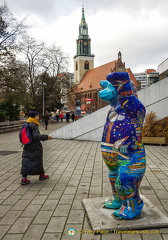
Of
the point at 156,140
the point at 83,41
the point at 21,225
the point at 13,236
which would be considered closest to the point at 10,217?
the point at 21,225

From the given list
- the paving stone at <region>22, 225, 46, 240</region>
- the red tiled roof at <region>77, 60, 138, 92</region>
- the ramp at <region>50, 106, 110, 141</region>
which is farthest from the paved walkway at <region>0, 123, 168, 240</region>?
the red tiled roof at <region>77, 60, 138, 92</region>

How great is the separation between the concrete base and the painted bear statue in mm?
98

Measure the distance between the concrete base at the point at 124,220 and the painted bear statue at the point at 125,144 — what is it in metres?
0.10

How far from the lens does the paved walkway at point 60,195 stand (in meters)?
3.22

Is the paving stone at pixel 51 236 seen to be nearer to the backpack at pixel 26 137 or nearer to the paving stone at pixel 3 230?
the paving stone at pixel 3 230

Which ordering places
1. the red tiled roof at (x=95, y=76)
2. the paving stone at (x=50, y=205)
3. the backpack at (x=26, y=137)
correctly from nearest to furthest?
the paving stone at (x=50, y=205) → the backpack at (x=26, y=137) → the red tiled roof at (x=95, y=76)

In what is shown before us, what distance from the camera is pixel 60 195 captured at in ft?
15.3

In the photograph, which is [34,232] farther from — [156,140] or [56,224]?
[156,140]

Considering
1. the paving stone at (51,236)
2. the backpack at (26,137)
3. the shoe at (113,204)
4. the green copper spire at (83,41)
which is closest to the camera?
the paving stone at (51,236)

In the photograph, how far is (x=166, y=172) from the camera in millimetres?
6211

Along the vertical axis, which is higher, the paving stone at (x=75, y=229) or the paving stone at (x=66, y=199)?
the paving stone at (x=66, y=199)

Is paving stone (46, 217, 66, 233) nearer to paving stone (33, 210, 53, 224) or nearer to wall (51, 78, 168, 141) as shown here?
paving stone (33, 210, 53, 224)

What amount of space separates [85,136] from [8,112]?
41.5ft

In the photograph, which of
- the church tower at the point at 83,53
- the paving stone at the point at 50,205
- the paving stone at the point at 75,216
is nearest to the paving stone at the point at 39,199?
the paving stone at the point at 50,205
